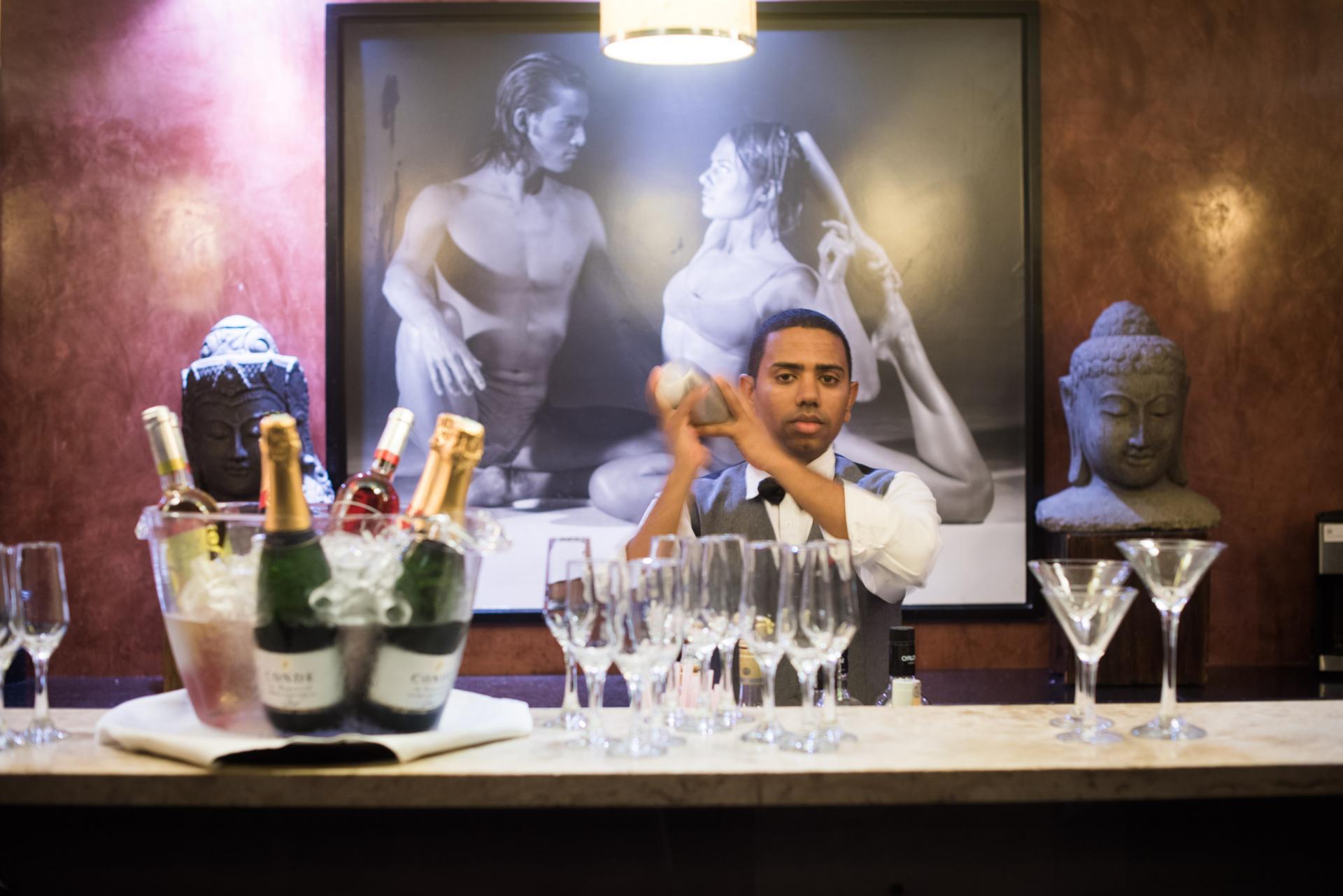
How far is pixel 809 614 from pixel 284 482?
629 millimetres

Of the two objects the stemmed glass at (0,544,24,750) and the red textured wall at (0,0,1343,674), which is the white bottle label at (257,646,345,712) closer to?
the stemmed glass at (0,544,24,750)

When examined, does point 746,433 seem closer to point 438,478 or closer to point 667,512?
point 667,512

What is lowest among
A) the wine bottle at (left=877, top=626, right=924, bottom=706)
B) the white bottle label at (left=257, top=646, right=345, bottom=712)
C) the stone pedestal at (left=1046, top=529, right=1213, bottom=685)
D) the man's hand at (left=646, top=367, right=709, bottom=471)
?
the stone pedestal at (left=1046, top=529, right=1213, bottom=685)

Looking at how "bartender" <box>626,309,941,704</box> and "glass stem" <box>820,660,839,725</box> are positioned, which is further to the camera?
"bartender" <box>626,309,941,704</box>

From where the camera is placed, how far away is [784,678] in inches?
108

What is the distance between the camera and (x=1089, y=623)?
1832 mm

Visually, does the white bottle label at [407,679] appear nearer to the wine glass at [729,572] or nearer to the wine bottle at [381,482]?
the wine bottle at [381,482]

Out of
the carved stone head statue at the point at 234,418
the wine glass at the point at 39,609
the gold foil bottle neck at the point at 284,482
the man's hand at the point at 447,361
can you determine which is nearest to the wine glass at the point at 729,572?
the gold foil bottle neck at the point at 284,482

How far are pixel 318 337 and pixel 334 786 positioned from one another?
3.43m

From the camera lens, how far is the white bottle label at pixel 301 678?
1635 mm

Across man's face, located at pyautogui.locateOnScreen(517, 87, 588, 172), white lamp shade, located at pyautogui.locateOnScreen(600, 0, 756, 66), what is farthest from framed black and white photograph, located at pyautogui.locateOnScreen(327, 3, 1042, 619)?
white lamp shade, located at pyautogui.locateOnScreen(600, 0, 756, 66)

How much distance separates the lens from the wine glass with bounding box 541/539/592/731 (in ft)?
5.74

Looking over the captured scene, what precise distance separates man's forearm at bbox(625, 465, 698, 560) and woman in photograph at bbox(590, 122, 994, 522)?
187cm

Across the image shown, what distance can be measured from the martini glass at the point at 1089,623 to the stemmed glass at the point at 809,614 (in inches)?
11.8
